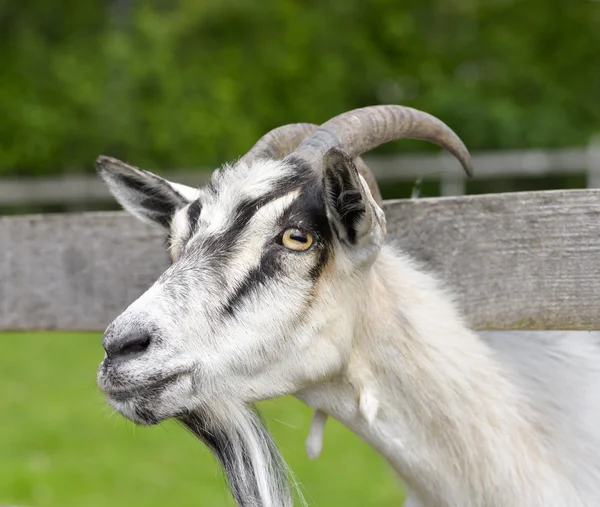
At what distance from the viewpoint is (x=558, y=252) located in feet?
9.20

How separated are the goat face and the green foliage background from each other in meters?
12.0

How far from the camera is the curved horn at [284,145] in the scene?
3039 millimetres

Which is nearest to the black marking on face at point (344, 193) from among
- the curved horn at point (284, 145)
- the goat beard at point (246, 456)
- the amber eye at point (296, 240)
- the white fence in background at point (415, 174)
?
the amber eye at point (296, 240)

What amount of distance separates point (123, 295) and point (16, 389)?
5862 mm

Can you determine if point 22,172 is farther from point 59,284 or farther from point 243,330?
point 243,330

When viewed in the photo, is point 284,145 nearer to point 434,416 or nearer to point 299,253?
point 299,253

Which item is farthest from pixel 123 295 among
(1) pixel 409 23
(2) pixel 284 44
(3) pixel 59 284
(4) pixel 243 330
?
(1) pixel 409 23

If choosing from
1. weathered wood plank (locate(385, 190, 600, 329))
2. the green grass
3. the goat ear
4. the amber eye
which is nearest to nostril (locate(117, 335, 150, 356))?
the amber eye

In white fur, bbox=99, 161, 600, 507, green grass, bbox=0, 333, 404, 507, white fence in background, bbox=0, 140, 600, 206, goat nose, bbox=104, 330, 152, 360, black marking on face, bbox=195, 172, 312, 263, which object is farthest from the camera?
white fence in background, bbox=0, 140, 600, 206

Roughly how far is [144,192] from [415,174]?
11803 mm

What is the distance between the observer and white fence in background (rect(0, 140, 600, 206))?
1397 cm

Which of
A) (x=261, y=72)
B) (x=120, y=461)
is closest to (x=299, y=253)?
(x=120, y=461)

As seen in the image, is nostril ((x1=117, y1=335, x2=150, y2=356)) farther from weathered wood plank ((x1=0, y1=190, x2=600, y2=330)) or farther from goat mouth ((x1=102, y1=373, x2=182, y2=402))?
weathered wood plank ((x1=0, y1=190, x2=600, y2=330))

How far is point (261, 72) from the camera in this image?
16656 millimetres
